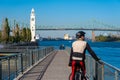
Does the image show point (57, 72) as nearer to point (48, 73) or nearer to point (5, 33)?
point (48, 73)

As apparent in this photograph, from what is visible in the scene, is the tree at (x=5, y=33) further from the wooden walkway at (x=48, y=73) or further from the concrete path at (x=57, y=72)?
the wooden walkway at (x=48, y=73)

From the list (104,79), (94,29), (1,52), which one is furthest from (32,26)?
(104,79)

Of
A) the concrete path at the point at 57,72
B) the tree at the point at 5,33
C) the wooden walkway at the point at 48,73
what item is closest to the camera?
the wooden walkway at the point at 48,73

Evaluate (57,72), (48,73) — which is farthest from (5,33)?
(48,73)

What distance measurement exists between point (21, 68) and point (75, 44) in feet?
27.8

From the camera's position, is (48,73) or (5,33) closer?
(48,73)

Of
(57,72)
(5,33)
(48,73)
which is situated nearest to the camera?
(48,73)

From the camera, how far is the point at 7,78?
609 inches

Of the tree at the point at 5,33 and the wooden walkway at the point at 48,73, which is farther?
the tree at the point at 5,33

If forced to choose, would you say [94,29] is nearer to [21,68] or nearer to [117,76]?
[21,68]

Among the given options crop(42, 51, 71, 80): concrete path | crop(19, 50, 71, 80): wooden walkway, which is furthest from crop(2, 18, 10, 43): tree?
crop(19, 50, 71, 80): wooden walkway

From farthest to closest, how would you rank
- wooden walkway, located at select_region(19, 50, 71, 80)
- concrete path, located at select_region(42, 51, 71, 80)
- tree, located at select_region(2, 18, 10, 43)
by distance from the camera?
tree, located at select_region(2, 18, 10, 43) → concrete path, located at select_region(42, 51, 71, 80) → wooden walkway, located at select_region(19, 50, 71, 80)

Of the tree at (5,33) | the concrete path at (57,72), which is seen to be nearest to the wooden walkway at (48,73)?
the concrete path at (57,72)

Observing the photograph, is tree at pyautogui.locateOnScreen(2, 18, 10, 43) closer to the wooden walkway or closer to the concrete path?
the concrete path
